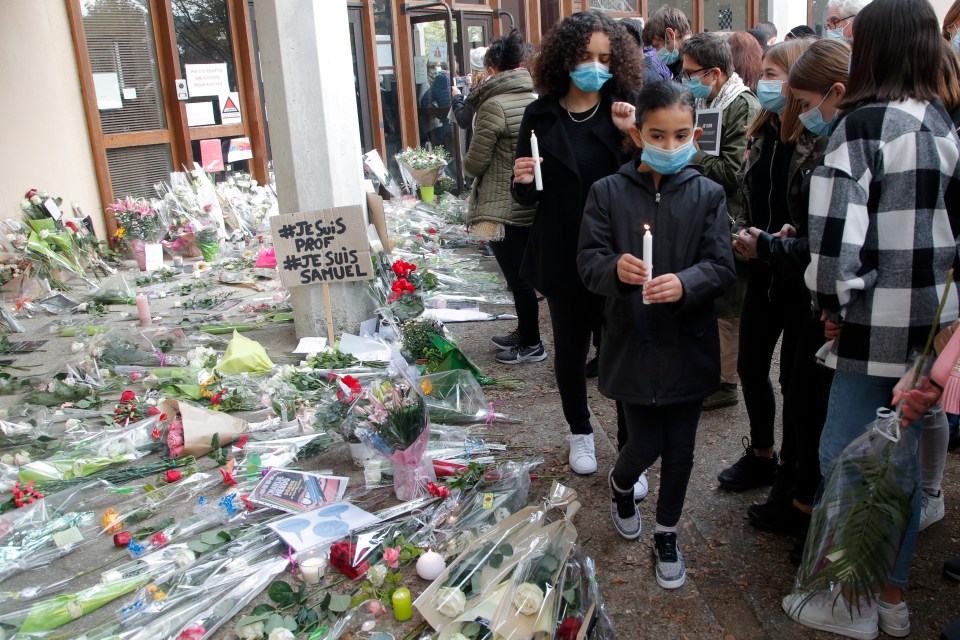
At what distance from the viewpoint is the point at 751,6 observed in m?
15.0

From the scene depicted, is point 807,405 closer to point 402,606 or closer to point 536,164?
point 536,164

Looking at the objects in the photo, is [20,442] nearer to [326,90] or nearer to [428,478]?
[428,478]

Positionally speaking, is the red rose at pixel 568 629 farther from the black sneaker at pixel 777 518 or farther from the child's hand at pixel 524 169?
the child's hand at pixel 524 169

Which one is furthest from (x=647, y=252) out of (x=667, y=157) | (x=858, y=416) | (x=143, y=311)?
(x=143, y=311)

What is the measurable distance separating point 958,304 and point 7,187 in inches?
310

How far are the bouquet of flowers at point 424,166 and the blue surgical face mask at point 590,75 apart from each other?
7034 millimetres

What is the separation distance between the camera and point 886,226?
228 centimetres

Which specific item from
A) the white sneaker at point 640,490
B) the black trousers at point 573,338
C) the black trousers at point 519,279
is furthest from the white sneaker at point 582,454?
the black trousers at point 519,279

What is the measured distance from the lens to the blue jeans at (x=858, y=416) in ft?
7.84

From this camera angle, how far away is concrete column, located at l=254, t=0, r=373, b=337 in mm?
5000

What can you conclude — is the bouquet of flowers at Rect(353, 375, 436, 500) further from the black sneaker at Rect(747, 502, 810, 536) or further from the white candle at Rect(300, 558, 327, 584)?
the black sneaker at Rect(747, 502, 810, 536)

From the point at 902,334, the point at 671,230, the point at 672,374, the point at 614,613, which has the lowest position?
the point at 614,613

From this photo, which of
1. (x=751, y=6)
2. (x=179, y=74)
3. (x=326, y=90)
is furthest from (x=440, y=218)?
(x=751, y=6)

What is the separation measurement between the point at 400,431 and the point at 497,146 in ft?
6.70
